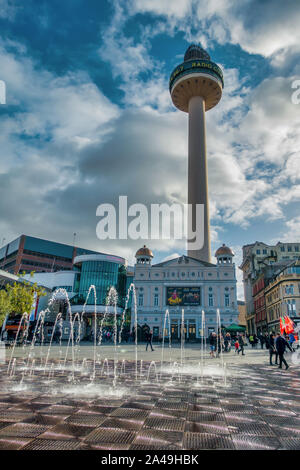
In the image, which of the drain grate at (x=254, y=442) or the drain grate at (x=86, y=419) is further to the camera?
the drain grate at (x=86, y=419)

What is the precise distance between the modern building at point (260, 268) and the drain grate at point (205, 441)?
63.7m

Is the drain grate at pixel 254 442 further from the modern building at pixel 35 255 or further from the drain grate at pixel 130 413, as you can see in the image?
the modern building at pixel 35 255

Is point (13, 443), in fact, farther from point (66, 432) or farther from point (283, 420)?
point (283, 420)

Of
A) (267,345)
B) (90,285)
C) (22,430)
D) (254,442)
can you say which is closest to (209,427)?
(254,442)

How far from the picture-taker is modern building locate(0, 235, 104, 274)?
90562 millimetres

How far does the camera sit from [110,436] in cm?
502

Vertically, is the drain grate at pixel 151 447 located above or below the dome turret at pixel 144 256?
below

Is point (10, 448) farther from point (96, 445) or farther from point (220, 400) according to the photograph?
point (220, 400)

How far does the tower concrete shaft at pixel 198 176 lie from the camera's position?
66688 millimetres

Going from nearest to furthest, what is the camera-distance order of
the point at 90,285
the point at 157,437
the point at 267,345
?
the point at 157,437, the point at 267,345, the point at 90,285

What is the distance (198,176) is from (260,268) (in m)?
29.0

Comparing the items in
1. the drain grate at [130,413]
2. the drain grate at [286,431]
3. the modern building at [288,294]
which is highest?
the modern building at [288,294]

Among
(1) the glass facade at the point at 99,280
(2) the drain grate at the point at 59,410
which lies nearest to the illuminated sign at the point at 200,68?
(1) the glass facade at the point at 99,280

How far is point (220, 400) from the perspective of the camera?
7.92 m
